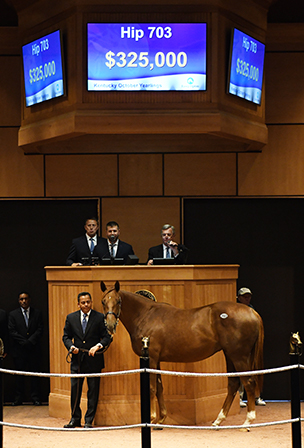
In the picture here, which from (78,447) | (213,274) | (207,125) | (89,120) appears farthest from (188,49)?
(78,447)

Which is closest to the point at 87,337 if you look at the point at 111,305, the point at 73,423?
the point at 111,305

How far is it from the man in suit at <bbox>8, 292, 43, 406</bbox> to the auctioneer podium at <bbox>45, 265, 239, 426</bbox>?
126 cm

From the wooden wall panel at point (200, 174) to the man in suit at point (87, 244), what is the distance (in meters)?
1.62

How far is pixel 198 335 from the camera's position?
7.50 m

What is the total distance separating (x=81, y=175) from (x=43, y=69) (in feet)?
6.03

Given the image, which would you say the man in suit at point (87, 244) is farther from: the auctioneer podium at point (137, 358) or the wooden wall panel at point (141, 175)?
the wooden wall panel at point (141, 175)

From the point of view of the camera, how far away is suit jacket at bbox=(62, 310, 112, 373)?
762 cm

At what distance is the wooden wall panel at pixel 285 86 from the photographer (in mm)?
10016

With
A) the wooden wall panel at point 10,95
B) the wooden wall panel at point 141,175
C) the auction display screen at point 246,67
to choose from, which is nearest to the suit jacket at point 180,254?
the wooden wall panel at point 141,175

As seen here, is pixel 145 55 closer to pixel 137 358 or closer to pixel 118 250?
pixel 118 250

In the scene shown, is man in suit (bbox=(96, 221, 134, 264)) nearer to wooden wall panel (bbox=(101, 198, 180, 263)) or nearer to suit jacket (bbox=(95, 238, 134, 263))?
suit jacket (bbox=(95, 238, 134, 263))

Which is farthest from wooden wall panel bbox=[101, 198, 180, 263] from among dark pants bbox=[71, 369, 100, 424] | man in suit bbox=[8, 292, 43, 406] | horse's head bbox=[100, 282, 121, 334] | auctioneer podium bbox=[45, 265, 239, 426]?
dark pants bbox=[71, 369, 100, 424]

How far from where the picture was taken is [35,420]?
27.2ft

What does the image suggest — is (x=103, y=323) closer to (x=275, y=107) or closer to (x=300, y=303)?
(x=300, y=303)
